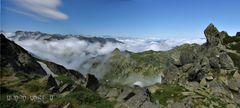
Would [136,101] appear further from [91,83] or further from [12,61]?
[12,61]

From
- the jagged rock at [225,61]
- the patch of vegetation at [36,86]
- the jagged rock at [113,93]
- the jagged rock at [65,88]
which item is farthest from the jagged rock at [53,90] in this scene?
the jagged rock at [225,61]

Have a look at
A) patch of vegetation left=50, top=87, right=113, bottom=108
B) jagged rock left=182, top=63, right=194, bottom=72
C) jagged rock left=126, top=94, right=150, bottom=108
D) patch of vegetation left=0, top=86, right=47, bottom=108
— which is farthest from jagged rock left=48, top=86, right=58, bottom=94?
jagged rock left=182, top=63, right=194, bottom=72

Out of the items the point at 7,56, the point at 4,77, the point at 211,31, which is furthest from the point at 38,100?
the point at 211,31

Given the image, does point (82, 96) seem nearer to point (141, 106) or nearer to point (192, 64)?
point (141, 106)

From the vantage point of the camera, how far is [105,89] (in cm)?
7888

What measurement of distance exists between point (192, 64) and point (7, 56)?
69065 millimetres

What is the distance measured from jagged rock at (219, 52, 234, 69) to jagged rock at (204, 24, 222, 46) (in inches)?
732

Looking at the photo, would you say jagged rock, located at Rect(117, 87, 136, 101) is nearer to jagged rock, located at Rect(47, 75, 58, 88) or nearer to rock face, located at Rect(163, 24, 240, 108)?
rock face, located at Rect(163, 24, 240, 108)

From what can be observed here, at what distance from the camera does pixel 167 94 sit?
274 feet

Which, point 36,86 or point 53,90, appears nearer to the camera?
point 53,90

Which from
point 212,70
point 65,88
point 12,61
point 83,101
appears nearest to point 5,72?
point 12,61

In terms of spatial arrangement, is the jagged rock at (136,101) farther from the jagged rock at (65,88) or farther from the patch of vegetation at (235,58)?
the patch of vegetation at (235,58)

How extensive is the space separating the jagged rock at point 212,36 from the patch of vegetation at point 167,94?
40.2 m

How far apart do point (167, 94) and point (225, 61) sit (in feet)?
103
